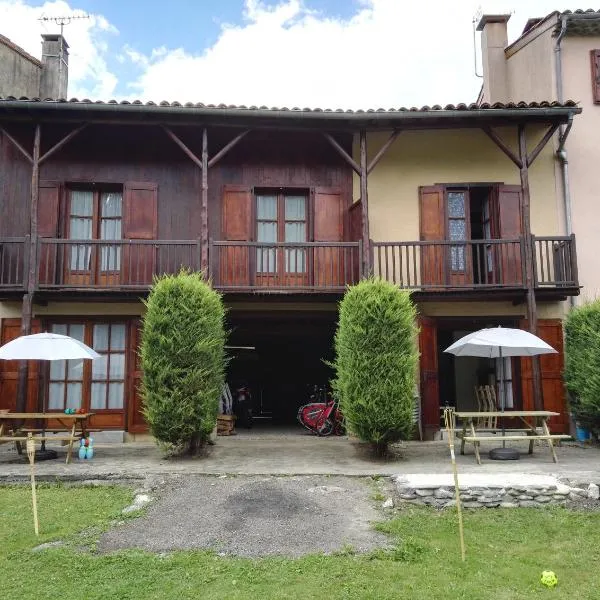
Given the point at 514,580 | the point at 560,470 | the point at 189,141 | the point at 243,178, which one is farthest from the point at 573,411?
the point at 189,141

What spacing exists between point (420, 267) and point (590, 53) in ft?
17.1

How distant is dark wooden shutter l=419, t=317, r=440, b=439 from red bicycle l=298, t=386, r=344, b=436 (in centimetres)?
161

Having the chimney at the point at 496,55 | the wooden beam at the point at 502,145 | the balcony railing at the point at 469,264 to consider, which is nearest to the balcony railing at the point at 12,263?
the balcony railing at the point at 469,264

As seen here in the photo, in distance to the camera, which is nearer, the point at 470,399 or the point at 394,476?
the point at 394,476

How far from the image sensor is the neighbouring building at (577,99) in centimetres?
1077

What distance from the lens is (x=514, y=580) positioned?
4.25 metres

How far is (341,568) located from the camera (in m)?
4.37

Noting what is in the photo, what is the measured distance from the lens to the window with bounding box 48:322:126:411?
33.5 ft

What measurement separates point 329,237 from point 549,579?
7.41 meters

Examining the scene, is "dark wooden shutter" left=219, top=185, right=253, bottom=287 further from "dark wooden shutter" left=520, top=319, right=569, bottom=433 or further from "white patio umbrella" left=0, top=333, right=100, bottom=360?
"dark wooden shutter" left=520, top=319, right=569, bottom=433

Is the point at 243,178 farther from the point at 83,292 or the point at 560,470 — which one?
the point at 560,470

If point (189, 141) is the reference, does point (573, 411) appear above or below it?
below

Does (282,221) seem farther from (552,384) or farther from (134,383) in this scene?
(552,384)

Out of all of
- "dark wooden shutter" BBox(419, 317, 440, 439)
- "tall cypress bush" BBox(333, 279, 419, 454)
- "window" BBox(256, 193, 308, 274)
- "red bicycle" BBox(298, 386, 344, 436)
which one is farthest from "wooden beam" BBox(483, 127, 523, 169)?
"red bicycle" BBox(298, 386, 344, 436)
